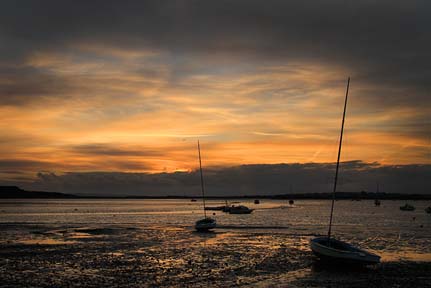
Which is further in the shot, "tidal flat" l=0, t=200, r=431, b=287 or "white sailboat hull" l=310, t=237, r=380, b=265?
"white sailboat hull" l=310, t=237, r=380, b=265

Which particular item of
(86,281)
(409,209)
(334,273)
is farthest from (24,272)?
(409,209)

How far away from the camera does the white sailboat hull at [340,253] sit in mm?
36719

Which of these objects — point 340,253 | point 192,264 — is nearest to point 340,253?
point 340,253

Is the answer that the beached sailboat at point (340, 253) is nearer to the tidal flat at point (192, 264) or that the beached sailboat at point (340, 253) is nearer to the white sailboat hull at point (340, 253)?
the white sailboat hull at point (340, 253)

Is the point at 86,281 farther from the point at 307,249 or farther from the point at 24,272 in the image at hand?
the point at 307,249

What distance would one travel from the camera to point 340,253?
37.8m

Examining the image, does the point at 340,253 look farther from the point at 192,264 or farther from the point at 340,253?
the point at 192,264

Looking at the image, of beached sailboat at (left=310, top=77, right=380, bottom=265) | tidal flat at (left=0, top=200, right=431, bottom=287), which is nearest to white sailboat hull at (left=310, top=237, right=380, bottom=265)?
beached sailboat at (left=310, top=77, right=380, bottom=265)

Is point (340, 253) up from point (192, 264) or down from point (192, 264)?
up

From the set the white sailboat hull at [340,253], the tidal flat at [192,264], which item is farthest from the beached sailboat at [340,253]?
the tidal flat at [192,264]

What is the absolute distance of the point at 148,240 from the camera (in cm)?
5759

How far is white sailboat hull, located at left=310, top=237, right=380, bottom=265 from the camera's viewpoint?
1446 inches

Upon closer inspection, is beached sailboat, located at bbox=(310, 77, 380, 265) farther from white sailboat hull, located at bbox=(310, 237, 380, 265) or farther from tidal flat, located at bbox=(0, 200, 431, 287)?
tidal flat, located at bbox=(0, 200, 431, 287)

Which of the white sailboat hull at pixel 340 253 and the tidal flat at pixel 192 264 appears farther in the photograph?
the white sailboat hull at pixel 340 253
